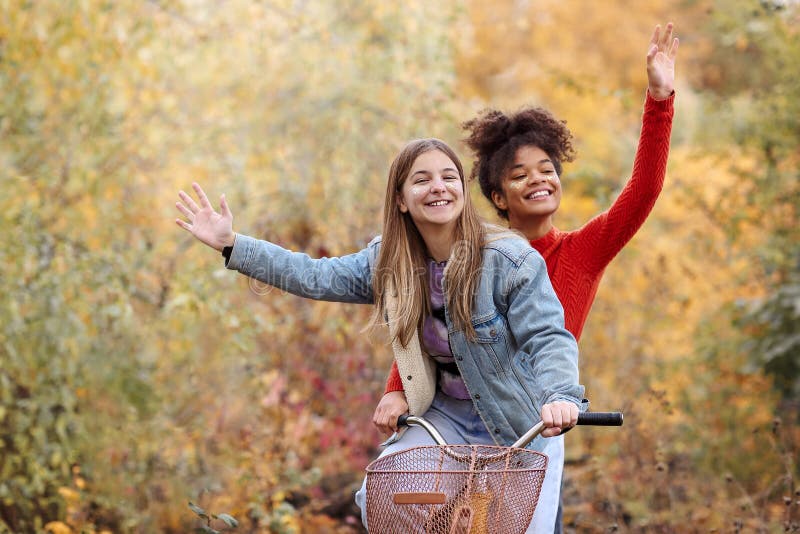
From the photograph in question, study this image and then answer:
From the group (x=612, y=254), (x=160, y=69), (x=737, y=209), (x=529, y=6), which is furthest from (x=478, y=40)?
(x=612, y=254)

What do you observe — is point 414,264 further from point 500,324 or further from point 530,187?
point 530,187

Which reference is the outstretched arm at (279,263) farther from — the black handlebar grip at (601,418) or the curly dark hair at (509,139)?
the black handlebar grip at (601,418)

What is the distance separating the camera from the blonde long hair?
10.3 feet

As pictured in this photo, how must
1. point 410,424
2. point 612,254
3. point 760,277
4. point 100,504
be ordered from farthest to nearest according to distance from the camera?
point 760,277, point 100,504, point 612,254, point 410,424

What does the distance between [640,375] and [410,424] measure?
4.96 meters

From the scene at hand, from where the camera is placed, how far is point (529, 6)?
16812 millimetres

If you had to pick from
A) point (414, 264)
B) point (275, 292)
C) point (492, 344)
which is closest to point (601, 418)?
point (492, 344)

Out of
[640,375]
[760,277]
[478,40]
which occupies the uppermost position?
[478,40]

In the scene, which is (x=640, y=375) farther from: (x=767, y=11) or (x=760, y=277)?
(x=767, y=11)

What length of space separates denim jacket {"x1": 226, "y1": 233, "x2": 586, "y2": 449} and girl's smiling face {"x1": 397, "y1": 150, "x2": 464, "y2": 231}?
0.54 ft

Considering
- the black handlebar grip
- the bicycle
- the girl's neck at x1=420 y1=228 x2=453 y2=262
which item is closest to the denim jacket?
the girl's neck at x1=420 y1=228 x2=453 y2=262

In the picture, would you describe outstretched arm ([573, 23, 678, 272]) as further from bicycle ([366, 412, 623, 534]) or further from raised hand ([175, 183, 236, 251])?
raised hand ([175, 183, 236, 251])

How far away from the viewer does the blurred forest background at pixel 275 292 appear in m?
5.44

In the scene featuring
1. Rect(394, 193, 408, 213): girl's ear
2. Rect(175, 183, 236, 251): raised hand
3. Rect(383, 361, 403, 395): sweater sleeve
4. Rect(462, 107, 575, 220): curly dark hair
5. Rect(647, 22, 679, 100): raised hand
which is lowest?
Rect(383, 361, 403, 395): sweater sleeve
